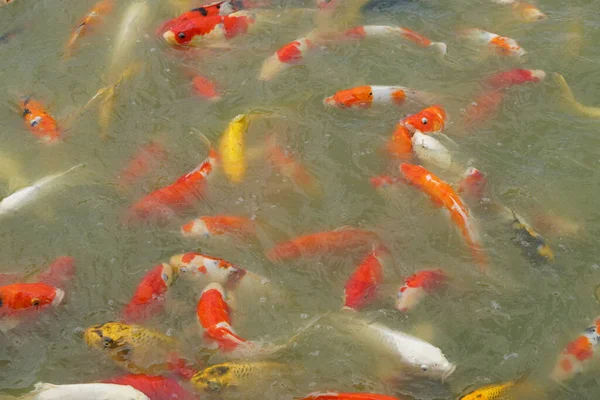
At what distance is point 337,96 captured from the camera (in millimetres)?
4992

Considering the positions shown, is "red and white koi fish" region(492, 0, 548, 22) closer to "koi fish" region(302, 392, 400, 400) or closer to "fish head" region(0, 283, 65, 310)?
"koi fish" region(302, 392, 400, 400)

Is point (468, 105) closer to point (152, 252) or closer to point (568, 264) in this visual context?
point (568, 264)

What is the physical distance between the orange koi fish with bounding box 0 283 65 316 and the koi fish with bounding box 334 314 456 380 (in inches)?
68.0

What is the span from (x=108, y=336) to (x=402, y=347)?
166 centimetres

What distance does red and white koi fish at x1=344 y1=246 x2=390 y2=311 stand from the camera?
12.5 feet

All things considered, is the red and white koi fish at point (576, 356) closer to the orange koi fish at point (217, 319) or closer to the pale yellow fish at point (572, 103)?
the orange koi fish at point (217, 319)

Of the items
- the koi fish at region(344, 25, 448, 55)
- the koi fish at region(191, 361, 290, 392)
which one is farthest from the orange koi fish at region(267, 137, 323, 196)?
the koi fish at region(344, 25, 448, 55)

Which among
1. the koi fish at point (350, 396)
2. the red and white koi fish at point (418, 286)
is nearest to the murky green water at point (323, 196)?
the red and white koi fish at point (418, 286)

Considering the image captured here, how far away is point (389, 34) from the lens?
5660 mm

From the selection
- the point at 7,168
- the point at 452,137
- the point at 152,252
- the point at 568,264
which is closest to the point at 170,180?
the point at 152,252

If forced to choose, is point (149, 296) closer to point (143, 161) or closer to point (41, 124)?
point (143, 161)

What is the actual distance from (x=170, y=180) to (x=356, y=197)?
4.43 ft

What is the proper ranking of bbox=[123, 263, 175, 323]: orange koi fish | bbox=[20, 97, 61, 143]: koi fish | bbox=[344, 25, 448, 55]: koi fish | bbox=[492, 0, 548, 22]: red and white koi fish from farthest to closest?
bbox=[492, 0, 548, 22]: red and white koi fish → bbox=[344, 25, 448, 55]: koi fish → bbox=[20, 97, 61, 143]: koi fish → bbox=[123, 263, 175, 323]: orange koi fish

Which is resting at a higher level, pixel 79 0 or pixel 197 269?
pixel 79 0
